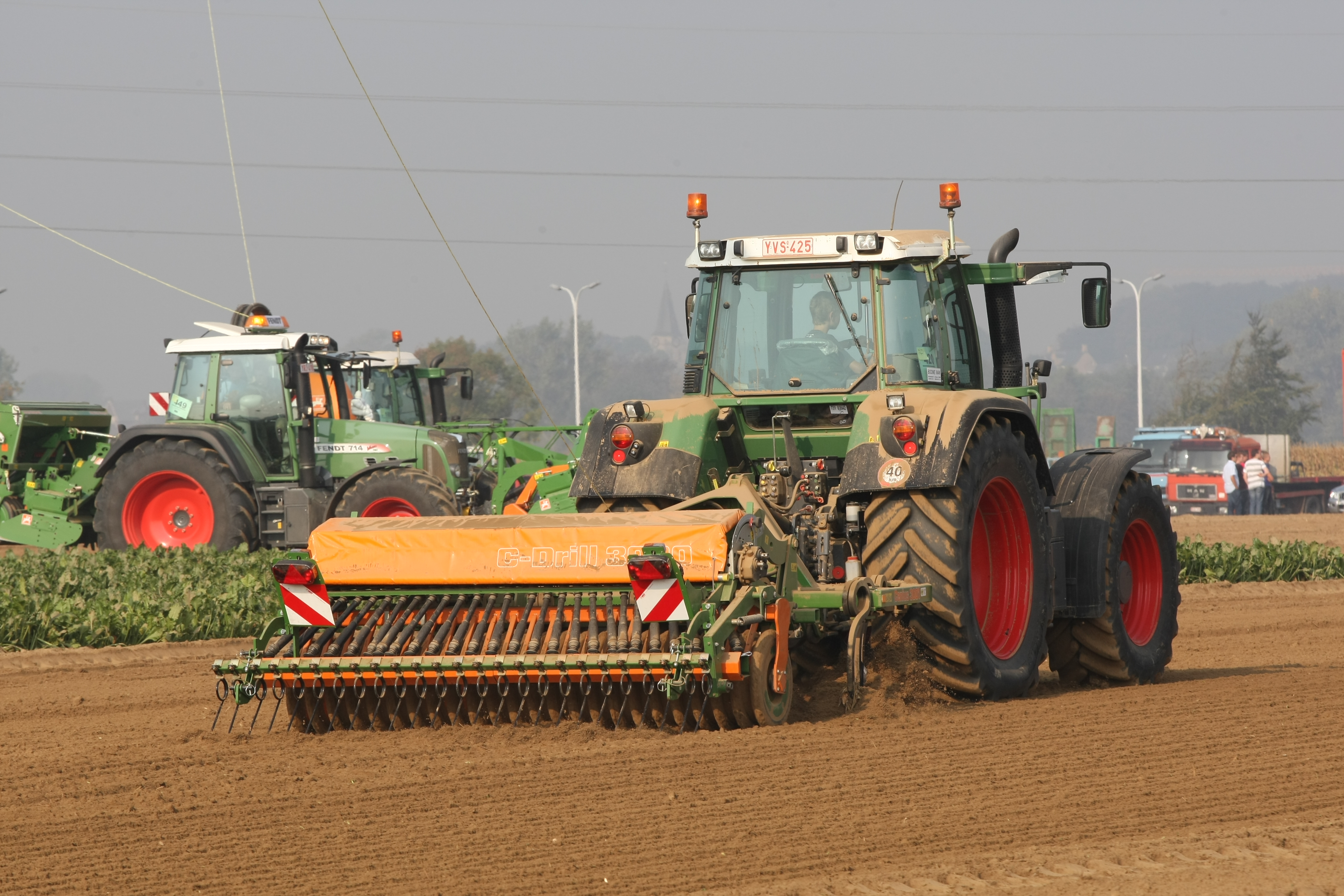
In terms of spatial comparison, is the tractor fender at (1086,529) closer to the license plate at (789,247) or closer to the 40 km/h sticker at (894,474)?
the 40 km/h sticker at (894,474)

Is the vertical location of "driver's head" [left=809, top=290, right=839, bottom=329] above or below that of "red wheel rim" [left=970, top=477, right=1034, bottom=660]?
above

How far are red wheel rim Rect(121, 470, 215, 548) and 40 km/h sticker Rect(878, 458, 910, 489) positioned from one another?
1035 cm

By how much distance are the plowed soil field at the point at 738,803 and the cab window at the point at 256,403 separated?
8.19m

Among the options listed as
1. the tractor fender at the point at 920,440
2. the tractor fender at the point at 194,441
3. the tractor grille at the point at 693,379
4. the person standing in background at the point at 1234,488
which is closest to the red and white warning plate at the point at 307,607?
the tractor grille at the point at 693,379

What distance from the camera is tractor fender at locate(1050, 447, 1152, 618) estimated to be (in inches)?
301

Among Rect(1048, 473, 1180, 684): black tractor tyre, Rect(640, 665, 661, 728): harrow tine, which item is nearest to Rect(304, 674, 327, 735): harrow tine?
Rect(640, 665, 661, 728): harrow tine

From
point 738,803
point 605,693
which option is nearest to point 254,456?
point 605,693

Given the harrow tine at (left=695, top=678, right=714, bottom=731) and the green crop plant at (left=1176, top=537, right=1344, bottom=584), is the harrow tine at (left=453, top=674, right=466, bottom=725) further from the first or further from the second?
the green crop plant at (left=1176, top=537, right=1344, bottom=584)

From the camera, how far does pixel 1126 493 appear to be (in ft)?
26.3

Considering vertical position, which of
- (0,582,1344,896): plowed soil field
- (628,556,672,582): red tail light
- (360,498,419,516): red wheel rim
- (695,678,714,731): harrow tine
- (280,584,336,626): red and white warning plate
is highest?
(628,556,672,582): red tail light

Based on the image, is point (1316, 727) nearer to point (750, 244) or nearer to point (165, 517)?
point (750, 244)

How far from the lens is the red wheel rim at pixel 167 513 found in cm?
1522

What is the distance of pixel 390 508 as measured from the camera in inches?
534

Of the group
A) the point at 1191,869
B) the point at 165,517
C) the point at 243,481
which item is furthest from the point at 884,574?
the point at 165,517
